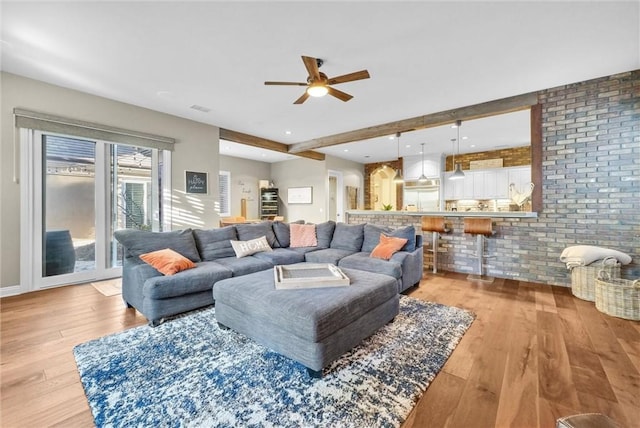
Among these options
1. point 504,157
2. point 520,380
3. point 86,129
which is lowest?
point 520,380

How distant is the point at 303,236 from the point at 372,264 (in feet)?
4.89

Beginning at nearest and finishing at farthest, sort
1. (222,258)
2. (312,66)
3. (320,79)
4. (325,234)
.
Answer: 1. (312,66)
2. (320,79)
3. (222,258)
4. (325,234)

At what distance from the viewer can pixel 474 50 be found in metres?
2.80

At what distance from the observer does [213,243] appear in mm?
3625

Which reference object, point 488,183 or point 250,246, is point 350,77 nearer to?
point 250,246

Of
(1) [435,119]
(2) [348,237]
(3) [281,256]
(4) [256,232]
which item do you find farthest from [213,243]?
(1) [435,119]

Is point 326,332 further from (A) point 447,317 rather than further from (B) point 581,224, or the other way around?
(B) point 581,224

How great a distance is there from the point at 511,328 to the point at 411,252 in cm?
144

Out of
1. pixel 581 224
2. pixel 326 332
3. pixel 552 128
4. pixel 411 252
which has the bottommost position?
pixel 326 332

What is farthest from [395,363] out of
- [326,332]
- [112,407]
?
[112,407]

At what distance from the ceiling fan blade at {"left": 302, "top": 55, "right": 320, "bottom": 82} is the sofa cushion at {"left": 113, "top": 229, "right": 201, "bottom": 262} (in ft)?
8.15

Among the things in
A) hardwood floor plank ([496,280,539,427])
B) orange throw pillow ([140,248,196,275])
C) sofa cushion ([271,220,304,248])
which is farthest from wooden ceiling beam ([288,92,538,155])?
orange throw pillow ([140,248,196,275])

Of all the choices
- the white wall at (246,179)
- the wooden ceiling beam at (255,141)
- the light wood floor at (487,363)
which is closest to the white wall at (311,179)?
the white wall at (246,179)

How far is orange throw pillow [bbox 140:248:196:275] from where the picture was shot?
8.97 feet
